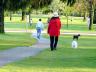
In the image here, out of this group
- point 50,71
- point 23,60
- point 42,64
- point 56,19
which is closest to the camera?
point 50,71

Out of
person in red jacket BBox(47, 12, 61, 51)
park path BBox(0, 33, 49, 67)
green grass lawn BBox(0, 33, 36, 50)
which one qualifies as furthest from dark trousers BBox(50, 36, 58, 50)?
green grass lawn BBox(0, 33, 36, 50)

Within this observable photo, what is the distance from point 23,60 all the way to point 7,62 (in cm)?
114

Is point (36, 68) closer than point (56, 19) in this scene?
Yes

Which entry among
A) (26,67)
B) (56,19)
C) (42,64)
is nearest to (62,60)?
(42,64)

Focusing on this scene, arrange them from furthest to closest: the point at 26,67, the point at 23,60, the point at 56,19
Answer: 1. the point at 56,19
2. the point at 23,60
3. the point at 26,67

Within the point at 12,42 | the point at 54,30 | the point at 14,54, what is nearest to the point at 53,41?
the point at 54,30

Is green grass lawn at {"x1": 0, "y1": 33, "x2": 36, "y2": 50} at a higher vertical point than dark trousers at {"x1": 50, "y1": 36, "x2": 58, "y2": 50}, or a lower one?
lower

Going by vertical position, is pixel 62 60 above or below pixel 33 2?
below

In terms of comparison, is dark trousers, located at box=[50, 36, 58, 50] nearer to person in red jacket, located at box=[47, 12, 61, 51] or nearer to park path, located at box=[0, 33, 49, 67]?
person in red jacket, located at box=[47, 12, 61, 51]

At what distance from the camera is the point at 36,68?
1597 cm

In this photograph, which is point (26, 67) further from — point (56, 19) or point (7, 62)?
point (56, 19)

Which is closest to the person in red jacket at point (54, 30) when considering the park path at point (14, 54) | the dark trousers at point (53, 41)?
the dark trousers at point (53, 41)

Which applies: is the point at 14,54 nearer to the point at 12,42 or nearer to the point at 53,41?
the point at 53,41

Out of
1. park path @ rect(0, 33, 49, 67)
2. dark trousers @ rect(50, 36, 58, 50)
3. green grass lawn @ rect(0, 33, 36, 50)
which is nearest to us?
park path @ rect(0, 33, 49, 67)
